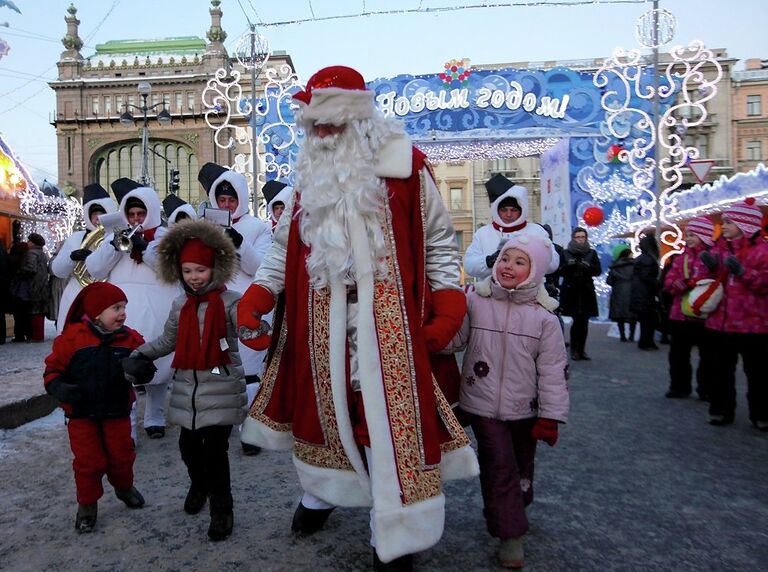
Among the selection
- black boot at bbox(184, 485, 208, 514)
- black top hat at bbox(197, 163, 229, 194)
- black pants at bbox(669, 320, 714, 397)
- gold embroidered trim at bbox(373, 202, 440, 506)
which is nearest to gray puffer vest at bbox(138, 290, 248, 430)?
black boot at bbox(184, 485, 208, 514)

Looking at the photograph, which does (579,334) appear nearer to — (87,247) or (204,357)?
(87,247)

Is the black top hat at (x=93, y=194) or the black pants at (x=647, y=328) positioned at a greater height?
the black top hat at (x=93, y=194)

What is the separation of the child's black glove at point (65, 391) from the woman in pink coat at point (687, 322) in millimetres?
4770

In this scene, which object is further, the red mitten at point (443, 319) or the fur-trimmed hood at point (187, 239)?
the fur-trimmed hood at point (187, 239)

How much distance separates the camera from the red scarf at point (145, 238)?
4.62 metres

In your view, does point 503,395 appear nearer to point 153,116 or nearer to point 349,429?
point 349,429

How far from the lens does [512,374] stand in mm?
2844

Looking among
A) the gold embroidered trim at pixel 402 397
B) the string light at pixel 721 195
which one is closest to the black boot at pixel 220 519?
the gold embroidered trim at pixel 402 397

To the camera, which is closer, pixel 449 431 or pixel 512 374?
pixel 449 431

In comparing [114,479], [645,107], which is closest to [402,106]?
[645,107]

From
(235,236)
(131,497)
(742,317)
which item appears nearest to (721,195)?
(742,317)

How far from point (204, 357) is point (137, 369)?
11.5 inches

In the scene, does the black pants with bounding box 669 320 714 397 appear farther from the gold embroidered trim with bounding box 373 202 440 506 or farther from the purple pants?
the gold embroidered trim with bounding box 373 202 440 506

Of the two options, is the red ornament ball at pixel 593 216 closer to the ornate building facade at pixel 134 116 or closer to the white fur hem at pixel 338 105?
the white fur hem at pixel 338 105
